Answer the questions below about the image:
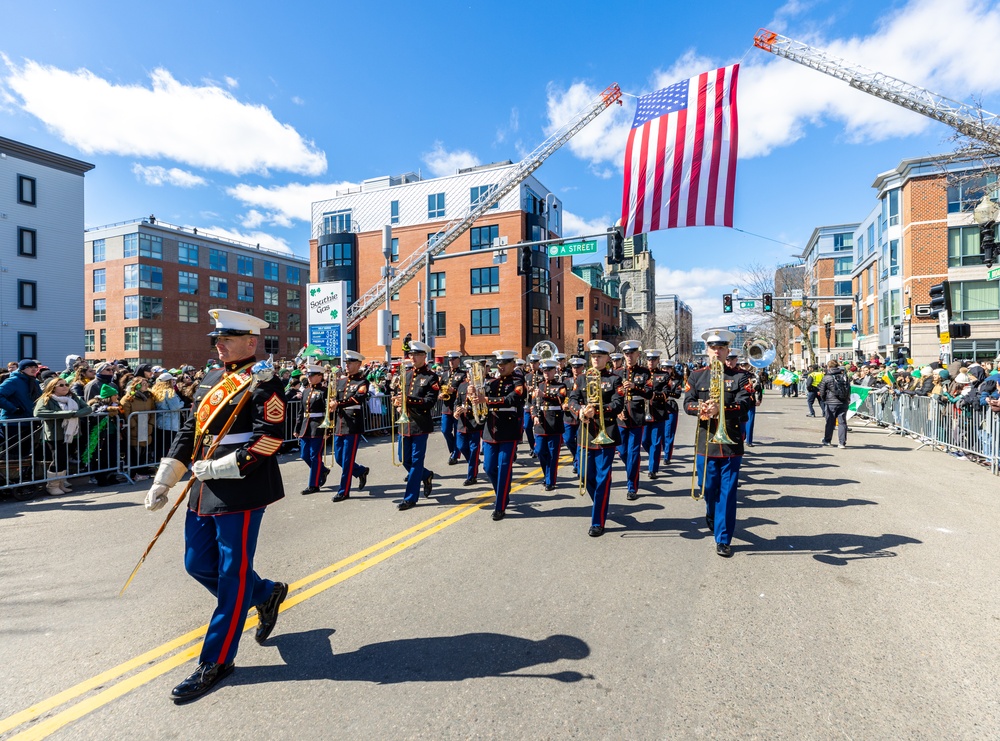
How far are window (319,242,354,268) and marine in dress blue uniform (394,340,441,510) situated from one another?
42.9 meters

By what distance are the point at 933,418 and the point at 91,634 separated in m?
15.6

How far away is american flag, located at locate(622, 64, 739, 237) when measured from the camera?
10836 mm

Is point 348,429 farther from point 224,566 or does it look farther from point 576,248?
point 576,248

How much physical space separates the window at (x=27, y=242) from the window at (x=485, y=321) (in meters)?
27.7

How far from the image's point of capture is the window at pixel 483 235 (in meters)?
44.2

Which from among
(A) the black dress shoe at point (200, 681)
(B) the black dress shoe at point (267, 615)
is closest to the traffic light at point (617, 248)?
(B) the black dress shoe at point (267, 615)

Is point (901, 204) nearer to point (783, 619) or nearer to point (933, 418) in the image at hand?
point (933, 418)

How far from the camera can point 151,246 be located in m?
58.9

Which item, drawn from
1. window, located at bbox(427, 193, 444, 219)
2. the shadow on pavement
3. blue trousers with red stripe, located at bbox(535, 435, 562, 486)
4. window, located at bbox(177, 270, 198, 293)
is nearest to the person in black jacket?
blue trousers with red stripe, located at bbox(535, 435, 562, 486)

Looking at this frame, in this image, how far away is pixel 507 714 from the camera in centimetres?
296

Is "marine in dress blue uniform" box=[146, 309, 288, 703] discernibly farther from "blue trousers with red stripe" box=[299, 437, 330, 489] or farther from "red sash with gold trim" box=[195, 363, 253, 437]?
"blue trousers with red stripe" box=[299, 437, 330, 489]

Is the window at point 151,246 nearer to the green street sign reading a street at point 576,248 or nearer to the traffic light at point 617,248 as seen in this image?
the green street sign reading a street at point 576,248

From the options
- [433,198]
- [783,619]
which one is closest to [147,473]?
[783,619]

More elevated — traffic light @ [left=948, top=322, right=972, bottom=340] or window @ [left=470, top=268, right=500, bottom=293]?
window @ [left=470, top=268, right=500, bottom=293]
